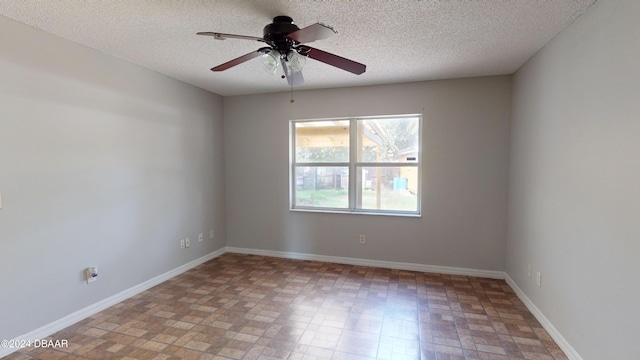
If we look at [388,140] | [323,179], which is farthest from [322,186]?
[388,140]

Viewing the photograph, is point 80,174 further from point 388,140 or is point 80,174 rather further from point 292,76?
point 388,140

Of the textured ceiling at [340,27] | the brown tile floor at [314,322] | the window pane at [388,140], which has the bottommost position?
the brown tile floor at [314,322]

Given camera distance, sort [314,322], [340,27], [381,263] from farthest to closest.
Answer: [381,263]
[314,322]
[340,27]

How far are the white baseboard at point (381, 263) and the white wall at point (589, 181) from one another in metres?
0.72

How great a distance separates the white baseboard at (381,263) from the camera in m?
3.57

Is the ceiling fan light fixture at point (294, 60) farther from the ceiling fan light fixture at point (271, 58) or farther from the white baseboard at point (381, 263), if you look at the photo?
the white baseboard at point (381, 263)

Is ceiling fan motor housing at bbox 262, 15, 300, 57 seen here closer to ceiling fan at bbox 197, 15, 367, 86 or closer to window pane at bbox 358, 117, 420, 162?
ceiling fan at bbox 197, 15, 367, 86

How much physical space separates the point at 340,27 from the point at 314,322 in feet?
7.94

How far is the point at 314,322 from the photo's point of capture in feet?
8.28

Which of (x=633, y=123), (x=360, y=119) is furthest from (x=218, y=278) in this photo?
(x=633, y=123)

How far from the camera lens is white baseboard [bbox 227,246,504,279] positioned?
357 cm

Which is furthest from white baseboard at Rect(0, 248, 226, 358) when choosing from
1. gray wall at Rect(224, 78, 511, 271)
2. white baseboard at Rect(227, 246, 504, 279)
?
gray wall at Rect(224, 78, 511, 271)

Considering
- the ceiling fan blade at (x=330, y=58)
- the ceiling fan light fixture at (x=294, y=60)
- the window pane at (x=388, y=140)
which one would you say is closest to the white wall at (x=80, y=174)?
the ceiling fan light fixture at (x=294, y=60)

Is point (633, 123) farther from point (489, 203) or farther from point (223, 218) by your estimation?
point (223, 218)
